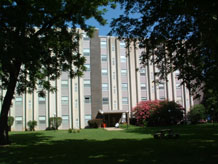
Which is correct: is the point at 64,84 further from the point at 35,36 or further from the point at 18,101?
the point at 35,36

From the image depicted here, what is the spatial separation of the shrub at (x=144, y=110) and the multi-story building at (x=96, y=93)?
1675mm

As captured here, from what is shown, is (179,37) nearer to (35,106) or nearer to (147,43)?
(147,43)

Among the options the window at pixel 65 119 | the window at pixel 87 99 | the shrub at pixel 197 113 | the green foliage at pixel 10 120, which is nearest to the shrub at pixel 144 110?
the shrub at pixel 197 113

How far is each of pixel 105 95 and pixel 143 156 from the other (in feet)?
90.7

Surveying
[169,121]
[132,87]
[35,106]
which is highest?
[132,87]

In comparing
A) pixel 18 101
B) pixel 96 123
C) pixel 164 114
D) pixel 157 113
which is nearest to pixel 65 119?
pixel 96 123

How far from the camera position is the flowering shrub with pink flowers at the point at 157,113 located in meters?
33.4

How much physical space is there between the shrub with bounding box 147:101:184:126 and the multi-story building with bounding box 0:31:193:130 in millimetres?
4099

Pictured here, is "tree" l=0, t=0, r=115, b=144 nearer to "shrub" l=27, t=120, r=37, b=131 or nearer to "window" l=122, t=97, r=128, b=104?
"shrub" l=27, t=120, r=37, b=131

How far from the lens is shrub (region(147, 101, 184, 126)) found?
3331 centimetres

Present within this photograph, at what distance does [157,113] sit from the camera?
1318 inches

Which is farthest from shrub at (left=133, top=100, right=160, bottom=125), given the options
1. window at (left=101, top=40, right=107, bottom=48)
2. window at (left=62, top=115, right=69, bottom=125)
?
window at (left=101, top=40, right=107, bottom=48)

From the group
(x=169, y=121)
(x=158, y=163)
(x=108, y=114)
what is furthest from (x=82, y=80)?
(x=158, y=163)

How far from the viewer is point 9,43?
1227 centimetres
